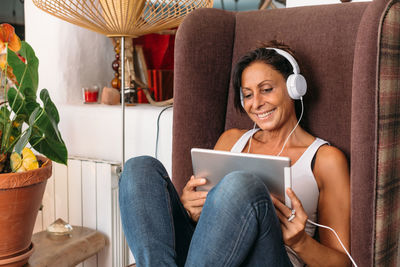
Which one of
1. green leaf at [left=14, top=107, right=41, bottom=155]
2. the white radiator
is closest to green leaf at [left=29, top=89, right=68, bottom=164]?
green leaf at [left=14, top=107, right=41, bottom=155]

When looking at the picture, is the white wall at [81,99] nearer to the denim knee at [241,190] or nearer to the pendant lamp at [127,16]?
the pendant lamp at [127,16]

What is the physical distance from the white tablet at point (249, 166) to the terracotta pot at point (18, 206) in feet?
1.84

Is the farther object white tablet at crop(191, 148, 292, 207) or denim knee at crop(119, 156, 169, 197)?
denim knee at crop(119, 156, 169, 197)

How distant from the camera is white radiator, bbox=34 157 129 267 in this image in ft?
5.74

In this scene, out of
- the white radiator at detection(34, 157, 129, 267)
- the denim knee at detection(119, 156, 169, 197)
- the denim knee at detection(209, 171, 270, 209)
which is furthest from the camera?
the white radiator at detection(34, 157, 129, 267)

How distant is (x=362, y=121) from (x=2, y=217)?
104 cm

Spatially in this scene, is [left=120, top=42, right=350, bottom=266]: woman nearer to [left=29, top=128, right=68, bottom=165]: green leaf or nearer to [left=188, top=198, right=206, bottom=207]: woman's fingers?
[left=188, top=198, right=206, bottom=207]: woman's fingers

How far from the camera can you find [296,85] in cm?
116

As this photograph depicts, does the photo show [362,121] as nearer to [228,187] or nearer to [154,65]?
[228,187]

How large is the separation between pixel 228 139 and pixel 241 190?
434 mm

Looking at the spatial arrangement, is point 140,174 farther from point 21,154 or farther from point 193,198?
point 21,154

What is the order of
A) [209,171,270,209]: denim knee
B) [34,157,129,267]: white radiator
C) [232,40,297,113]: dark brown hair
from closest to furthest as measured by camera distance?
[209,171,270,209]: denim knee
[232,40,297,113]: dark brown hair
[34,157,129,267]: white radiator

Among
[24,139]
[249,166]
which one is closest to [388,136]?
[249,166]

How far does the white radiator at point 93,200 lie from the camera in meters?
1.75
